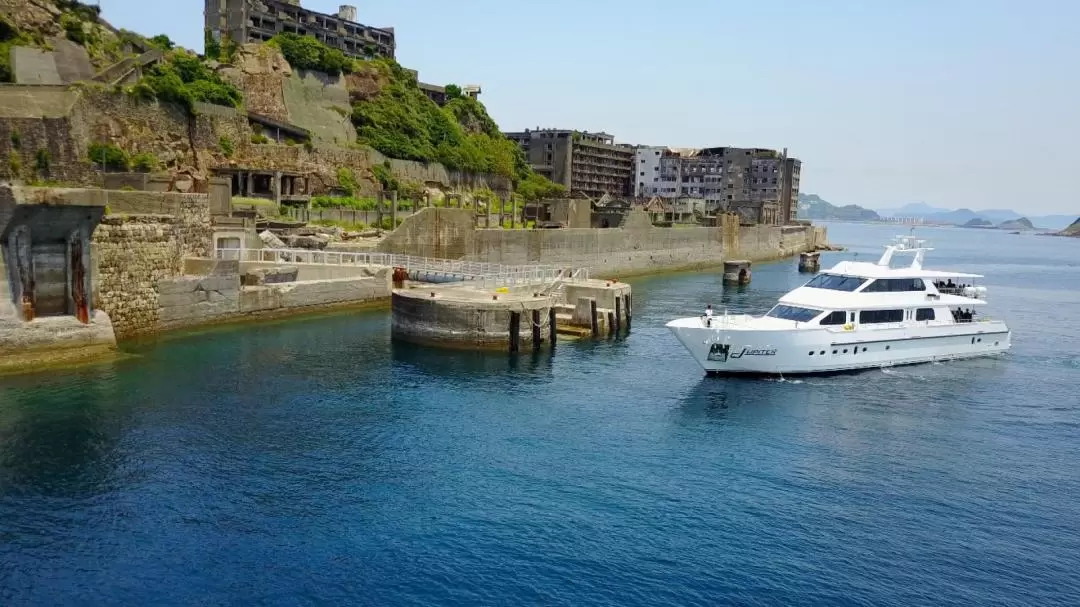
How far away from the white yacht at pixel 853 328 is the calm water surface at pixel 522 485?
45.4 inches

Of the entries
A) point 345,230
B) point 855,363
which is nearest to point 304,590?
point 855,363

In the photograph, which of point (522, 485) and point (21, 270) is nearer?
point (522, 485)

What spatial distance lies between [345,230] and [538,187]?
5384 cm

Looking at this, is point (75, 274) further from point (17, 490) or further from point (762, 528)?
point (762, 528)

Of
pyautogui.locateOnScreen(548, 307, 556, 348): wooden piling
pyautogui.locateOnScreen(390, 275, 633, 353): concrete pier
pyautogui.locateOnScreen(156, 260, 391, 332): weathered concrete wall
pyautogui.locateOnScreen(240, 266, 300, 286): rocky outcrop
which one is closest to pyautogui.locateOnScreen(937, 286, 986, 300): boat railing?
pyautogui.locateOnScreen(548, 307, 556, 348): wooden piling

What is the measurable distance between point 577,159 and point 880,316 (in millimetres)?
113635

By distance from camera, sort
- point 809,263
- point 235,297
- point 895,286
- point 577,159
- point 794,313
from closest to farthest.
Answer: point 794,313 → point 895,286 → point 235,297 → point 809,263 → point 577,159

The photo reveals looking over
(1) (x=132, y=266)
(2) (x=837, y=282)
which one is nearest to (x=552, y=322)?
(2) (x=837, y=282)

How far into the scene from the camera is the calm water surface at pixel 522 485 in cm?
1700

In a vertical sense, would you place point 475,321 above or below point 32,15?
below

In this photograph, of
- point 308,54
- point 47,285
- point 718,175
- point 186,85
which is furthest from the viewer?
point 718,175

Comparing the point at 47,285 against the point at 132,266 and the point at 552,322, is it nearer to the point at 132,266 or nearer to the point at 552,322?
the point at 132,266

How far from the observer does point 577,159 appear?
14712 centimetres

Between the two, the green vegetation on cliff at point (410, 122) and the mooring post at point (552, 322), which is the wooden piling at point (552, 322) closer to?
the mooring post at point (552, 322)
